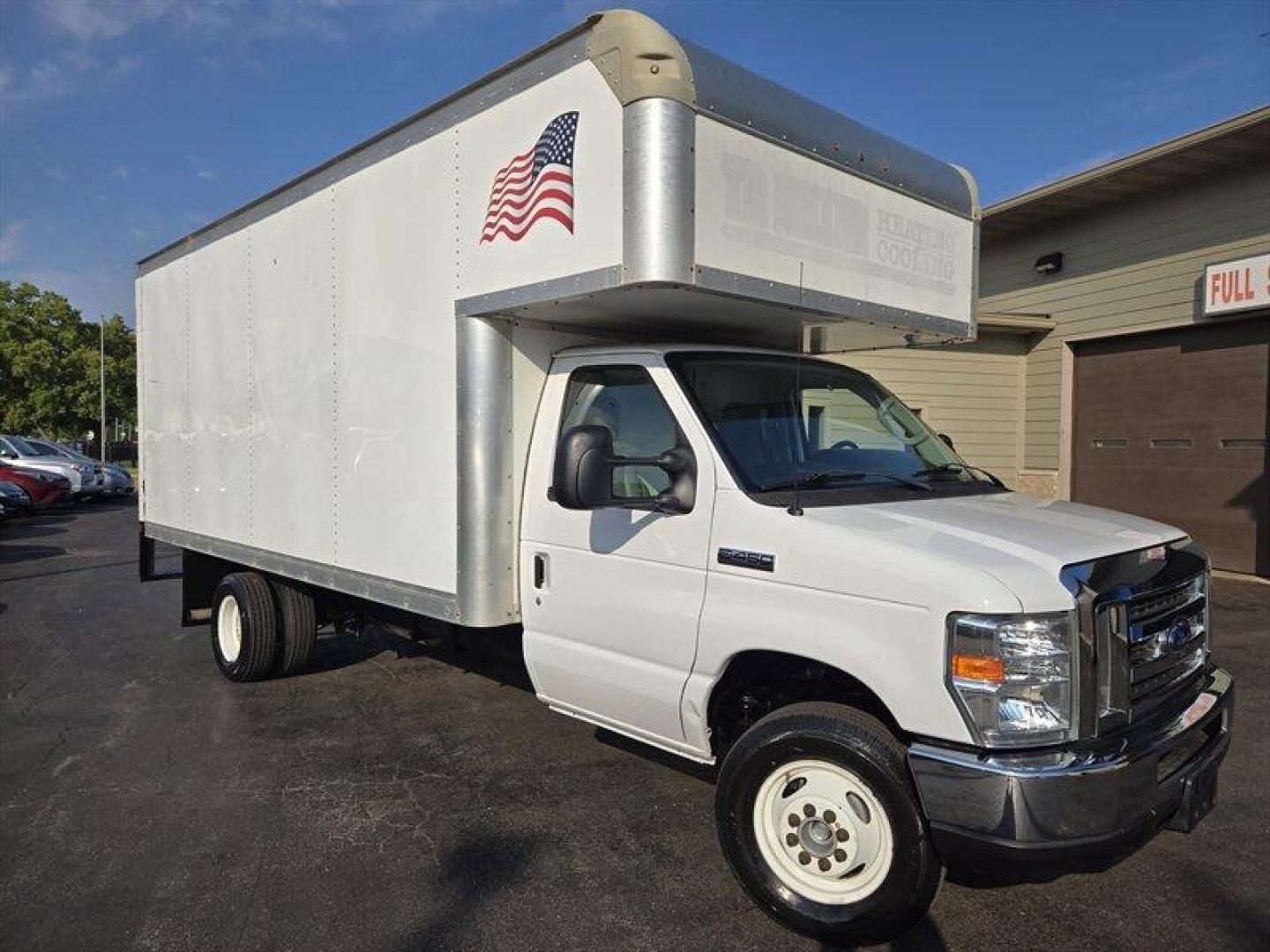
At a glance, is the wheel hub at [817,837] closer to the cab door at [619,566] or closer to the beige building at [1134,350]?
the cab door at [619,566]

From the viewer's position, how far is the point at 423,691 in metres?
6.23

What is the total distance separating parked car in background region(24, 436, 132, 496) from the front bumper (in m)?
26.0

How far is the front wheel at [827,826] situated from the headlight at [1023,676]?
37 cm

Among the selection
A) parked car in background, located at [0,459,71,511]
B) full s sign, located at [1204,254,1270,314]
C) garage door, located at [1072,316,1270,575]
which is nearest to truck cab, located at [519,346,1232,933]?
full s sign, located at [1204,254,1270,314]

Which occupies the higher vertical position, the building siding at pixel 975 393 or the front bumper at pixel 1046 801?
the building siding at pixel 975 393

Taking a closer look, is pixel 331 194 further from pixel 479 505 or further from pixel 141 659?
pixel 141 659

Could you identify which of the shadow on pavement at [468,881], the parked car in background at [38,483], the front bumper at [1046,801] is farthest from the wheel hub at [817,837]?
the parked car in background at [38,483]

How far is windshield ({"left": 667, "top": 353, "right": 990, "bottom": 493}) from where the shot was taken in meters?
3.55

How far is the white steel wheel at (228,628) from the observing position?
6492 mm

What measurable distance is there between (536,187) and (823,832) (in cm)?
282

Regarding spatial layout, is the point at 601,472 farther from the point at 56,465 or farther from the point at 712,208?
the point at 56,465

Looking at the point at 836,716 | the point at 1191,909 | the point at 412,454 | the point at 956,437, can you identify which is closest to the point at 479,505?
the point at 412,454

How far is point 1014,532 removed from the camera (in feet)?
9.97

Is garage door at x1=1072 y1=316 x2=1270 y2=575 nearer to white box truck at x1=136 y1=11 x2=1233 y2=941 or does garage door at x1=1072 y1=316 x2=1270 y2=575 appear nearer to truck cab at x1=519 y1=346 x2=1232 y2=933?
white box truck at x1=136 y1=11 x2=1233 y2=941
